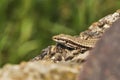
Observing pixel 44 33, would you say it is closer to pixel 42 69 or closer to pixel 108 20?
pixel 108 20

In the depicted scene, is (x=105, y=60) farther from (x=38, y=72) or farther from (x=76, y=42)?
(x=76, y=42)

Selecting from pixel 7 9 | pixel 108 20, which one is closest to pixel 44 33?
pixel 7 9

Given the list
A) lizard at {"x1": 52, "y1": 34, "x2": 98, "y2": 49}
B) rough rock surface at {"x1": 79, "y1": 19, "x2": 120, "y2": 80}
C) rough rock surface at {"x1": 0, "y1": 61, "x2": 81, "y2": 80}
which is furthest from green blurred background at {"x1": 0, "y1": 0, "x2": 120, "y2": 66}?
rough rock surface at {"x1": 79, "y1": 19, "x2": 120, "y2": 80}

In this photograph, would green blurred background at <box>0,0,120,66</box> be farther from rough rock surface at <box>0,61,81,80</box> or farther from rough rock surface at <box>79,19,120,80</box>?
rough rock surface at <box>79,19,120,80</box>

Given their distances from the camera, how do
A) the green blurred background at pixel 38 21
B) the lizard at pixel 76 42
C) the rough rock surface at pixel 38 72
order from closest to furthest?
the rough rock surface at pixel 38 72 < the lizard at pixel 76 42 < the green blurred background at pixel 38 21

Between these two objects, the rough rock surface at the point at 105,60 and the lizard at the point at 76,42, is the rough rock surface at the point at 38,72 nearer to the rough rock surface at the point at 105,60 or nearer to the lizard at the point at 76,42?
the rough rock surface at the point at 105,60

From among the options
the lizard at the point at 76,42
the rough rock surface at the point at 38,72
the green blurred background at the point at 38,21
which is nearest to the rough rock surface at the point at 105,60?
the rough rock surface at the point at 38,72
